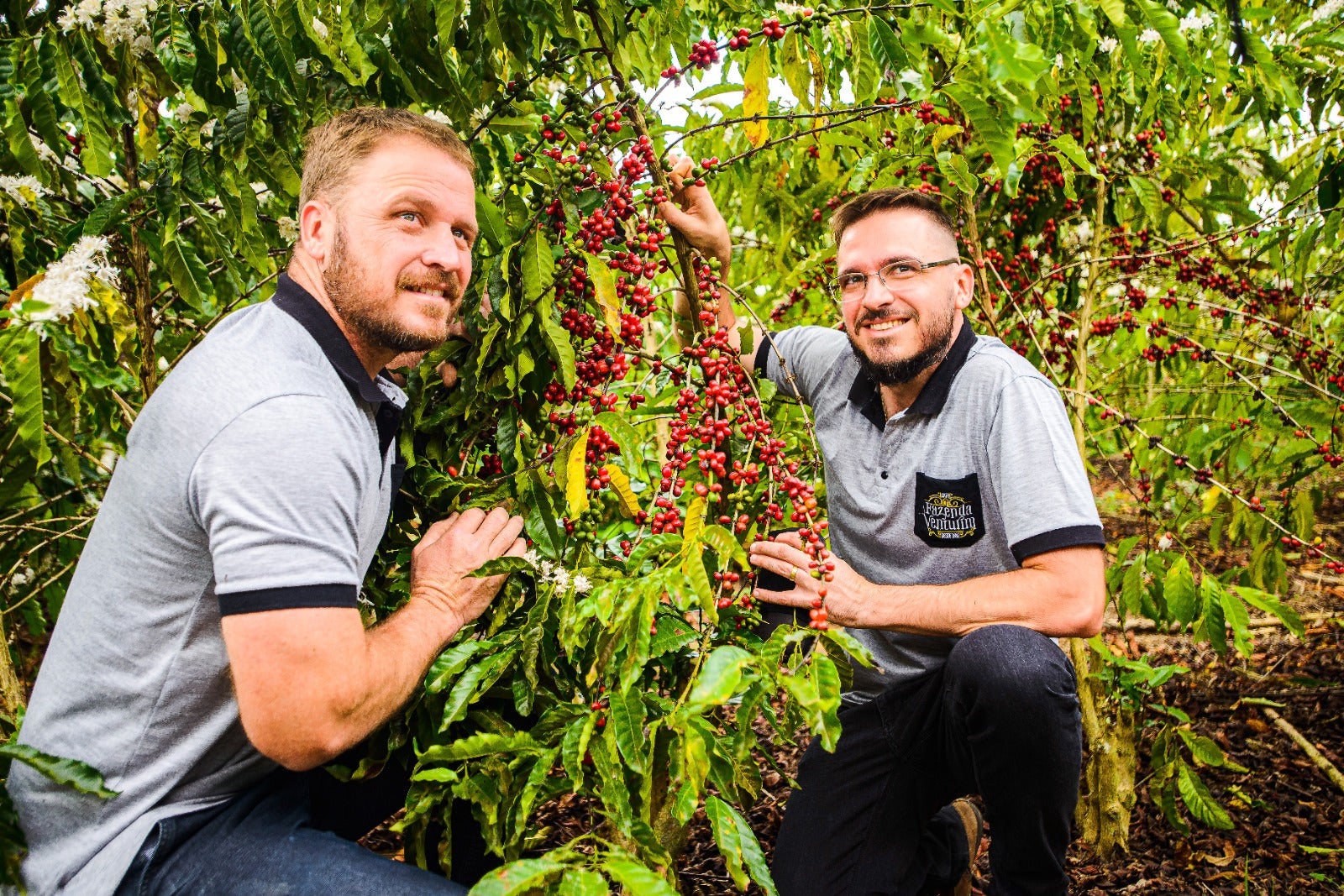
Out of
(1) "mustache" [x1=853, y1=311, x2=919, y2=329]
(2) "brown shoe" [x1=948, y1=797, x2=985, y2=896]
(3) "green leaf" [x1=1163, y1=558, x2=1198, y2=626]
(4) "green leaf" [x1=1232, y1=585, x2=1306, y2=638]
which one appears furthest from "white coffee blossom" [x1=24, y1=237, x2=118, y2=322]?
(4) "green leaf" [x1=1232, y1=585, x2=1306, y2=638]

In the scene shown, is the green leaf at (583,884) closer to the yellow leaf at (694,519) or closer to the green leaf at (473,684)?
the green leaf at (473,684)

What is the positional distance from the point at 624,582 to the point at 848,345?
1369mm

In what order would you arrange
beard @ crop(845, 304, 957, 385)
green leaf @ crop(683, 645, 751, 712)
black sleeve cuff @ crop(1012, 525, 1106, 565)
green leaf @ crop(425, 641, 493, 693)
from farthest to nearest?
beard @ crop(845, 304, 957, 385), black sleeve cuff @ crop(1012, 525, 1106, 565), green leaf @ crop(425, 641, 493, 693), green leaf @ crop(683, 645, 751, 712)

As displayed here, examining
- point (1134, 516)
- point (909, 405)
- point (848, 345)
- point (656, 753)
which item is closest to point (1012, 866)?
point (656, 753)

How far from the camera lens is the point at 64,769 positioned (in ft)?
4.31

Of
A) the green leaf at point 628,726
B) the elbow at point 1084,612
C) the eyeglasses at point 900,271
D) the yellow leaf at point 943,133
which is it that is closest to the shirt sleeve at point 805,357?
the eyeglasses at point 900,271

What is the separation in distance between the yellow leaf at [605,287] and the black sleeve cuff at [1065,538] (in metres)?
0.98

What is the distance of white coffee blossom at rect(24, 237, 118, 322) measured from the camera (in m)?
1.43

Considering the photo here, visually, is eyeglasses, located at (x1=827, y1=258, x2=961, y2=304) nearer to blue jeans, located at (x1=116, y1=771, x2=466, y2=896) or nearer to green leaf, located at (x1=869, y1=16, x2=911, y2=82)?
green leaf, located at (x1=869, y1=16, x2=911, y2=82)

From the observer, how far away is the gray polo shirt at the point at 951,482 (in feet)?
5.96

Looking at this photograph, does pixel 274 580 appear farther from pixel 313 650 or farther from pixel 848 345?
pixel 848 345

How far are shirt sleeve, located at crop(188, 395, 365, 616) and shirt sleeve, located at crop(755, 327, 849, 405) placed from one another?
4.34 ft

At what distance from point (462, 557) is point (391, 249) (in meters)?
0.58

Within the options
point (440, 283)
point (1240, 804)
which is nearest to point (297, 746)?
point (440, 283)
